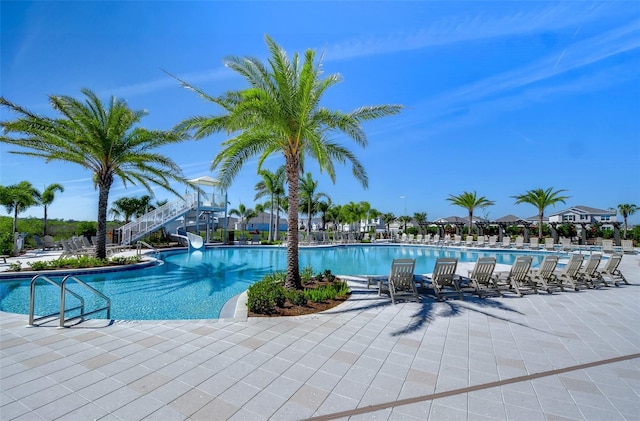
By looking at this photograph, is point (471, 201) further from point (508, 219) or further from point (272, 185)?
point (272, 185)

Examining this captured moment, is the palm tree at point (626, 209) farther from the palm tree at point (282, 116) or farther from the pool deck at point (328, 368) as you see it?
the palm tree at point (282, 116)

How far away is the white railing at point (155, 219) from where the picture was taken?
20.3 metres

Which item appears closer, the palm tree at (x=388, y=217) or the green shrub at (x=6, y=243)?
the green shrub at (x=6, y=243)

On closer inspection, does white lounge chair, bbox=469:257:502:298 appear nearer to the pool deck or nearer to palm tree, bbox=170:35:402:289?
the pool deck

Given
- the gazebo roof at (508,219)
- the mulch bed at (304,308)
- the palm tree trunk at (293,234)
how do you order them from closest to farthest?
1. the mulch bed at (304,308)
2. the palm tree trunk at (293,234)
3. the gazebo roof at (508,219)

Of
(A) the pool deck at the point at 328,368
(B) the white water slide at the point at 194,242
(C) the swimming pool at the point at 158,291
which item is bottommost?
(C) the swimming pool at the point at 158,291

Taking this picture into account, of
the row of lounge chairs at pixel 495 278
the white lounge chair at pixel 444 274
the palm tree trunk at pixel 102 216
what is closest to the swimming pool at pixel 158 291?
the palm tree trunk at pixel 102 216

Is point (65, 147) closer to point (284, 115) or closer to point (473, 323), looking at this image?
point (284, 115)

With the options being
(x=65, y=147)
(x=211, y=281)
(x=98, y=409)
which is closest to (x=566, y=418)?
(x=98, y=409)

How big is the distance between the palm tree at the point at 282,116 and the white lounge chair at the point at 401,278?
2.35 metres

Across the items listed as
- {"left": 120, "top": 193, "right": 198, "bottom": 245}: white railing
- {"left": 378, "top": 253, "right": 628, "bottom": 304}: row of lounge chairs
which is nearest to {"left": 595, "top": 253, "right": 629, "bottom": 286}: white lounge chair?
{"left": 378, "top": 253, "right": 628, "bottom": 304}: row of lounge chairs

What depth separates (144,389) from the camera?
3.06 meters

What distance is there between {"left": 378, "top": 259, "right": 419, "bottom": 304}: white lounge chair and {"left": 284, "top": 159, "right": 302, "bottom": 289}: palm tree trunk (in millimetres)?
2338

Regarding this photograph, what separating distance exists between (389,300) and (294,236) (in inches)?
113
